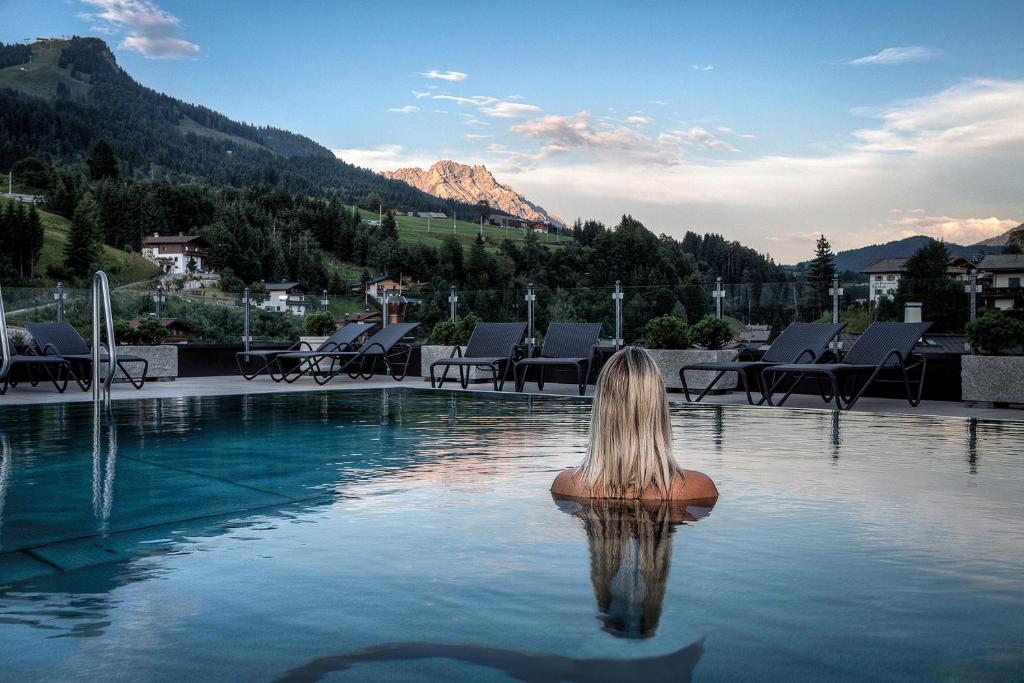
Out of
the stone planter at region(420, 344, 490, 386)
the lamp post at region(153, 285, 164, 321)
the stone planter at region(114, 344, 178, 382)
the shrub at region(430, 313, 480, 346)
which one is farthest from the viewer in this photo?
the lamp post at region(153, 285, 164, 321)

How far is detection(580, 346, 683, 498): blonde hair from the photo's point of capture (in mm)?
3117

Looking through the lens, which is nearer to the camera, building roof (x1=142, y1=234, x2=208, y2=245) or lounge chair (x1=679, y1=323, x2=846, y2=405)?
lounge chair (x1=679, y1=323, x2=846, y2=405)

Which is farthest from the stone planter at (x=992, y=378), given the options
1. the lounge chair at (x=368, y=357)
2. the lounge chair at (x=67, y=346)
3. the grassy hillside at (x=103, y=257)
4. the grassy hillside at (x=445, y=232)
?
the grassy hillside at (x=445, y=232)

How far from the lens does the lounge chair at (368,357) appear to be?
11695mm

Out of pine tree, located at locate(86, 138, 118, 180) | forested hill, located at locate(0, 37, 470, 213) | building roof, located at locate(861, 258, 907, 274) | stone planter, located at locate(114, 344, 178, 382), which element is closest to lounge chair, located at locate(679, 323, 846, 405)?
building roof, located at locate(861, 258, 907, 274)

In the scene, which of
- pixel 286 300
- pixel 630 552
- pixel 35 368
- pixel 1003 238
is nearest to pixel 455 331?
pixel 286 300

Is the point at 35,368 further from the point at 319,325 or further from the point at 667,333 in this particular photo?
the point at 667,333

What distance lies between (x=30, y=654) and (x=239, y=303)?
43.0 feet

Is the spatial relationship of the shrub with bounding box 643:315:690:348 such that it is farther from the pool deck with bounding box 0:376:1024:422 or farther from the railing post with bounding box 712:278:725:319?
the railing post with bounding box 712:278:725:319

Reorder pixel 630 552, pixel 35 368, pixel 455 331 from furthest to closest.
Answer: pixel 455 331
pixel 35 368
pixel 630 552

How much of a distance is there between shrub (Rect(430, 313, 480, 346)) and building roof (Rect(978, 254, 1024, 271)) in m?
6.30

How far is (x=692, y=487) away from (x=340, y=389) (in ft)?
24.4

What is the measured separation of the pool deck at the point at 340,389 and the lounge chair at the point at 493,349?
0.91ft

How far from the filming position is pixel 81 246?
277ft
